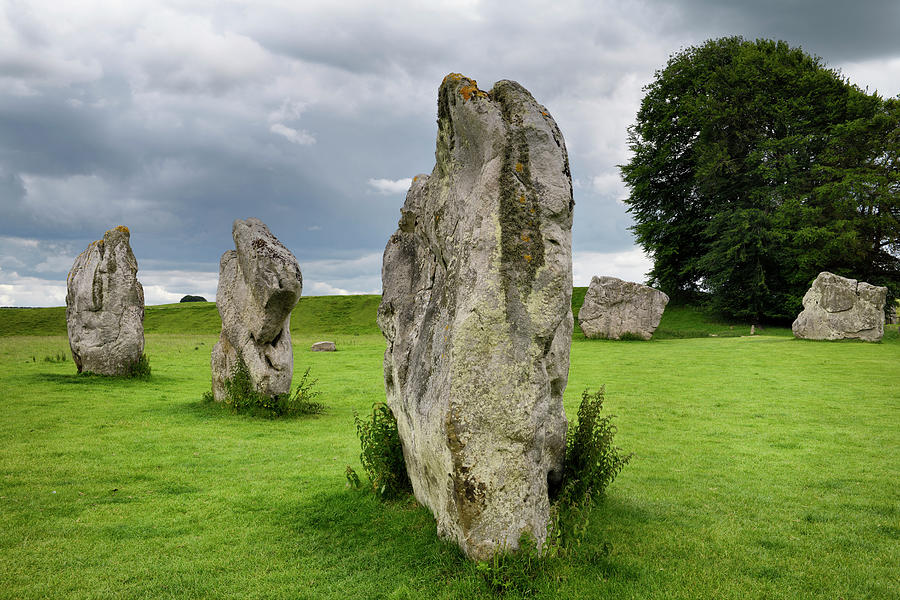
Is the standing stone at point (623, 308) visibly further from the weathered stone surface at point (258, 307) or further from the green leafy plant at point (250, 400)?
the weathered stone surface at point (258, 307)

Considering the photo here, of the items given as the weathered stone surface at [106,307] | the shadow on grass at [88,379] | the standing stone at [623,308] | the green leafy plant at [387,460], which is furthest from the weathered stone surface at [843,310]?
the weathered stone surface at [106,307]

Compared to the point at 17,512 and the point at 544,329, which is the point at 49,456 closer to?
the point at 17,512

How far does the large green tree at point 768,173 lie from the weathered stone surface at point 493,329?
3365 centimetres

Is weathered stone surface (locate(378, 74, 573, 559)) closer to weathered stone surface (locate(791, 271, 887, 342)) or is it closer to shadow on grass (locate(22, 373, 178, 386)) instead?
shadow on grass (locate(22, 373, 178, 386))

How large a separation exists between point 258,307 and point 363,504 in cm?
627

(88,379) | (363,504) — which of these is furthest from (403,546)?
(88,379)

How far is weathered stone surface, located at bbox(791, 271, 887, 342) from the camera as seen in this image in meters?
25.5

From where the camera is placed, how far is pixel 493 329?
4746 mm

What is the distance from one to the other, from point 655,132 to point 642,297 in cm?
1870

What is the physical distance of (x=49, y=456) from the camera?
8664 millimetres

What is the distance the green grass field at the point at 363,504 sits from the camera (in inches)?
196

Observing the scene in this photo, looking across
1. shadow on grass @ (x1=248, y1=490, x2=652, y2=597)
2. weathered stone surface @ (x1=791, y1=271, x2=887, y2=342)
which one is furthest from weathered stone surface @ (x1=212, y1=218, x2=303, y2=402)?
weathered stone surface @ (x1=791, y1=271, x2=887, y2=342)

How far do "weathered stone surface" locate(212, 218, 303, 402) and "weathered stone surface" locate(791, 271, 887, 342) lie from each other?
2428 cm

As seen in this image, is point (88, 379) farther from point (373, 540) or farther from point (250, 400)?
point (373, 540)
